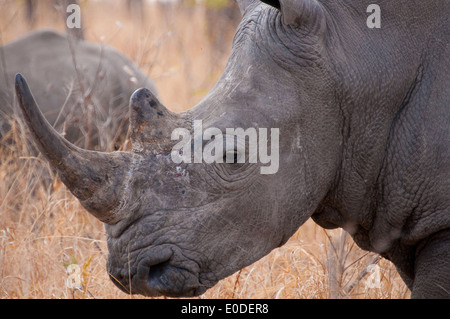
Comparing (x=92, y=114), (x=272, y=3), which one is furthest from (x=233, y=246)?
(x=92, y=114)

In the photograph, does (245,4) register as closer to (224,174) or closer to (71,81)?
(224,174)

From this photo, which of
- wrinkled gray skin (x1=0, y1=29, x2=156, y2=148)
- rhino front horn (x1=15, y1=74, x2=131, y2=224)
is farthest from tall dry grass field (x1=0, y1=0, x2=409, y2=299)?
rhino front horn (x1=15, y1=74, x2=131, y2=224)

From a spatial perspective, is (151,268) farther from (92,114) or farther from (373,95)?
(92,114)

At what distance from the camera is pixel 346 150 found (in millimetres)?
3279

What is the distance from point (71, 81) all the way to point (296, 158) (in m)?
3.90

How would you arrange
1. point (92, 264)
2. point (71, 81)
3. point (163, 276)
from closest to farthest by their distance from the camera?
point (163, 276) → point (92, 264) → point (71, 81)

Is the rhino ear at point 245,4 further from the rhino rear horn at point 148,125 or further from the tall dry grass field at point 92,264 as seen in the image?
the tall dry grass field at point 92,264

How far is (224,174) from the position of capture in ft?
10.0

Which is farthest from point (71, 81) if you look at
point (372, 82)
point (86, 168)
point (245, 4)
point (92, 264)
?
point (372, 82)

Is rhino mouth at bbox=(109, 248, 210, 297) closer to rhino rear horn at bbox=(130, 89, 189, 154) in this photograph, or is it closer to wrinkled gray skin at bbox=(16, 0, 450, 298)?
wrinkled gray skin at bbox=(16, 0, 450, 298)

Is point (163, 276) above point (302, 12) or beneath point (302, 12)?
beneath

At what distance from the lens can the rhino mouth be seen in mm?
2994
